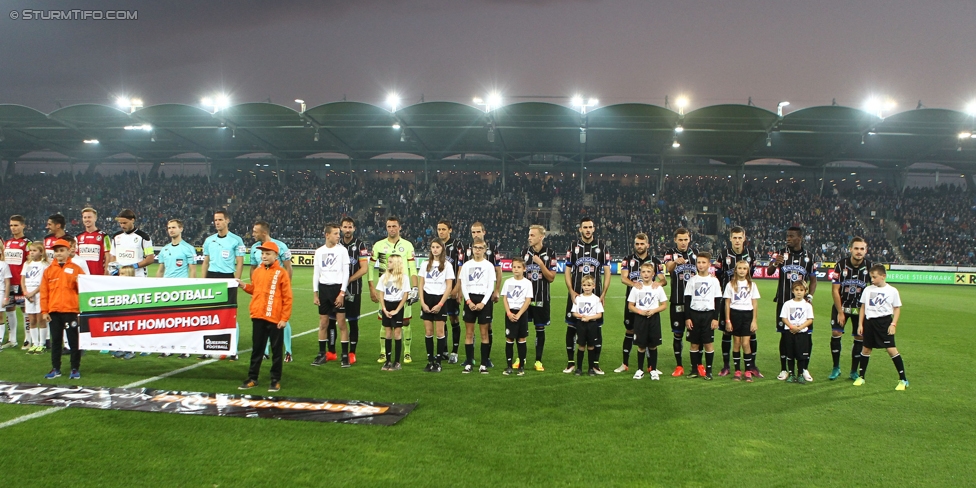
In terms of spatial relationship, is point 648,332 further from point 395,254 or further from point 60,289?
point 60,289

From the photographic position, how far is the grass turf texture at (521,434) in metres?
4.50

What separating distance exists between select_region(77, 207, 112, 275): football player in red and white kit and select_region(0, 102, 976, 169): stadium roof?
23.3 m

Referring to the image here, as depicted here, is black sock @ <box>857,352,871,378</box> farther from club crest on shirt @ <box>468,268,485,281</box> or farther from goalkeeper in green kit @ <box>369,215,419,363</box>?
goalkeeper in green kit @ <box>369,215,419,363</box>

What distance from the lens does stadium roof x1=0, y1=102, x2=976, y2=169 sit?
104ft

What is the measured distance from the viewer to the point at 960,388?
7.78 metres

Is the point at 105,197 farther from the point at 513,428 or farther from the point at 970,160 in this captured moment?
the point at 970,160

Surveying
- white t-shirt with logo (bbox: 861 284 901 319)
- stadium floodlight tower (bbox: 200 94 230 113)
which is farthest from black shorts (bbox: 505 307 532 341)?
stadium floodlight tower (bbox: 200 94 230 113)

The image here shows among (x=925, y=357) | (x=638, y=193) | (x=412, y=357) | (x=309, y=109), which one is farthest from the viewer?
(x=638, y=193)

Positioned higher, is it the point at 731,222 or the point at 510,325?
the point at 731,222

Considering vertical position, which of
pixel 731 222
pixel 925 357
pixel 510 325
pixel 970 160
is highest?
pixel 970 160

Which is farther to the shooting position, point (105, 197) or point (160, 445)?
point (105, 197)

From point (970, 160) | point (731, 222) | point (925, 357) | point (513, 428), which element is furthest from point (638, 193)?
point (513, 428)

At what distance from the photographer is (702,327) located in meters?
7.95

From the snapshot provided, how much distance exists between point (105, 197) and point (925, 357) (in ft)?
168
